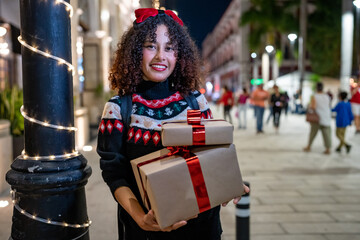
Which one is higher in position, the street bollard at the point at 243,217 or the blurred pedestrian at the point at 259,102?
the blurred pedestrian at the point at 259,102

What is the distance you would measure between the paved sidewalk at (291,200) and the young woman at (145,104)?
2456 mm

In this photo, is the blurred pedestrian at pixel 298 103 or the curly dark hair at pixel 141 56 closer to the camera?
the curly dark hair at pixel 141 56

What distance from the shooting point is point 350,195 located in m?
6.01

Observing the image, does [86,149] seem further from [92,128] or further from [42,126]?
[42,126]

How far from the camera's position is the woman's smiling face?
2039 millimetres

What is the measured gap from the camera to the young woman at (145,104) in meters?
1.94

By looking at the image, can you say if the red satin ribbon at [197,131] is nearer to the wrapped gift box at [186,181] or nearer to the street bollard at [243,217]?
the wrapped gift box at [186,181]

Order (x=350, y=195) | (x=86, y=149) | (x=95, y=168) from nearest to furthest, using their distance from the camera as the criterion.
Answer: (x=350, y=195) < (x=95, y=168) < (x=86, y=149)

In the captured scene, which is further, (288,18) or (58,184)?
(288,18)

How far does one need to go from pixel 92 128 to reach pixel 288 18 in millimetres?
27413

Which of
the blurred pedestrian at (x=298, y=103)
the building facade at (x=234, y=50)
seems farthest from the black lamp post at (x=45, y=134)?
the building facade at (x=234, y=50)

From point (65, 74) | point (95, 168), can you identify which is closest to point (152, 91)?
point (65, 74)

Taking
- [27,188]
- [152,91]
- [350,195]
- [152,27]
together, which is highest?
[152,27]

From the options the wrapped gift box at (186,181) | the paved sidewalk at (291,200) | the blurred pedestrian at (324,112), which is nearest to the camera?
the wrapped gift box at (186,181)
